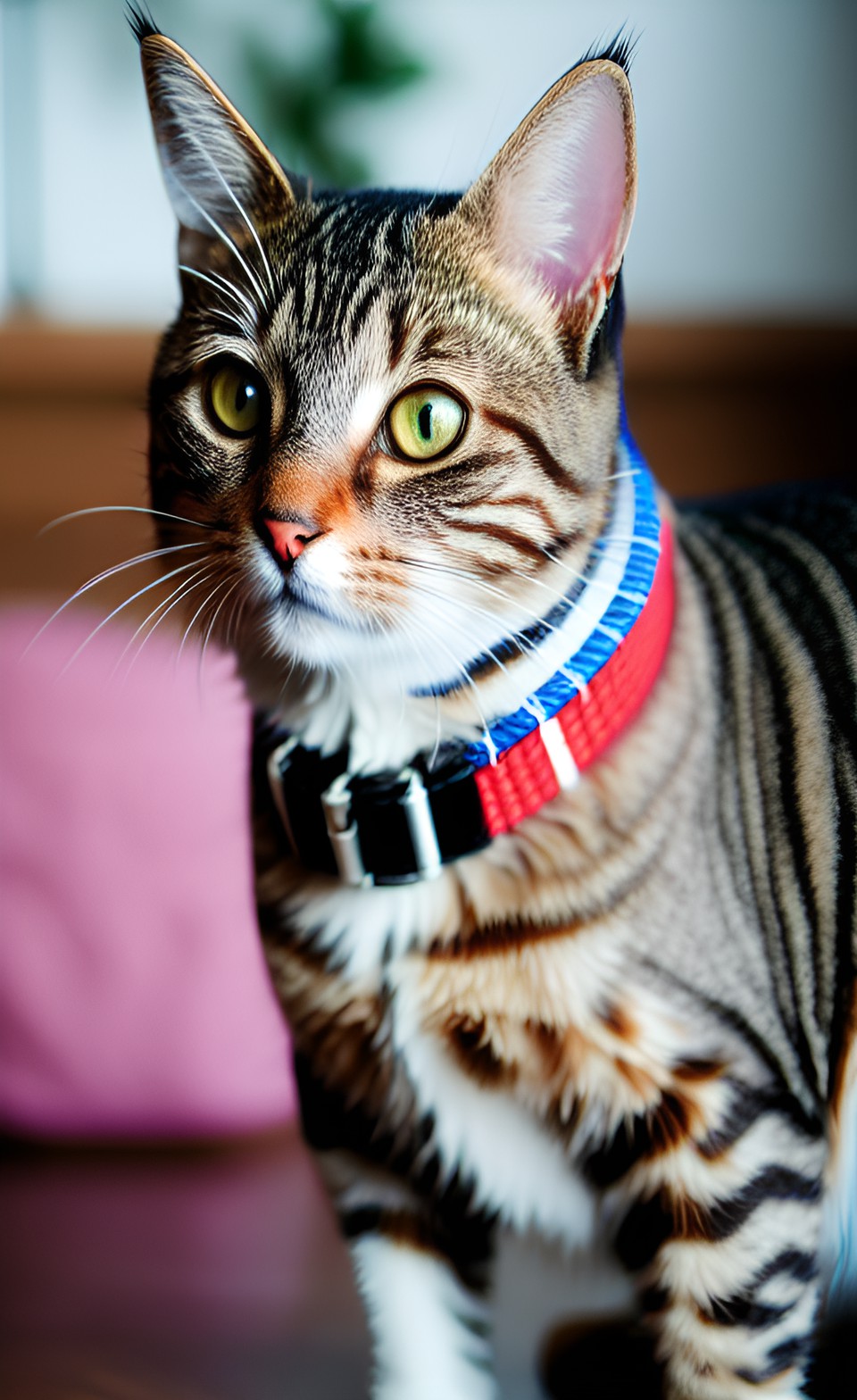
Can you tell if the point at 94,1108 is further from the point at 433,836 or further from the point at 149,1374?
the point at 433,836

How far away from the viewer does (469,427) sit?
400 mm

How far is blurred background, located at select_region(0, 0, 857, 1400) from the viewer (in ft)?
1.78

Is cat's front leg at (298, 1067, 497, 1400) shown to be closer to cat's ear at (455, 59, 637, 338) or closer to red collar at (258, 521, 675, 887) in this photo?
red collar at (258, 521, 675, 887)

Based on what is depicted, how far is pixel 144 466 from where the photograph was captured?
0.50 meters

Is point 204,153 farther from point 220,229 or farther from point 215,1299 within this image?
point 215,1299

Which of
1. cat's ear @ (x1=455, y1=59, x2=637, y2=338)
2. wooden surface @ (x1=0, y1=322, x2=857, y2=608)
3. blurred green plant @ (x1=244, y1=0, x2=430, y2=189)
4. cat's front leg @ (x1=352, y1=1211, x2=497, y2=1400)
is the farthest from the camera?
blurred green plant @ (x1=244, y1=0, x2=430, y2=189)

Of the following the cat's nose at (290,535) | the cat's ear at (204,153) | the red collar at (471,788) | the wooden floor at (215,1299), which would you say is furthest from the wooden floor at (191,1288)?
the cat's ear at (204,153)

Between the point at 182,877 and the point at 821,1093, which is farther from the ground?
the point at 821,1093

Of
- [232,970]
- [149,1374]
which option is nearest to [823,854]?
[149,1374]

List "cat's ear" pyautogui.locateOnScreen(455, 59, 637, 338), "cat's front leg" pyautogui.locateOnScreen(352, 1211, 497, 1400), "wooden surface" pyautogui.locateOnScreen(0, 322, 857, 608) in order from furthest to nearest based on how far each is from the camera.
Result: "wooden surface" pyautogui.locateOnScreen(0, 322, 857, 608) → "cat's front leg" pyautogui.locateOnScreen(352, 1211, 497, 1400) → "cat's ear" pyautogui.locateOnScreen(455, 59, 637, 338)

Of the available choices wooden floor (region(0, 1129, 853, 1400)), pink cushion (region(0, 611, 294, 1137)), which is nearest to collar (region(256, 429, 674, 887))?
wooden floor (region(0, 1129, 853, 1400))

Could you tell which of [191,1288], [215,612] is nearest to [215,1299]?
[191,1288]

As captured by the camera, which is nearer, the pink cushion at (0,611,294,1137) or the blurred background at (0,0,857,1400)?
the blurred background at (0,0,857,1400)

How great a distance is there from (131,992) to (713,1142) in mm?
474
